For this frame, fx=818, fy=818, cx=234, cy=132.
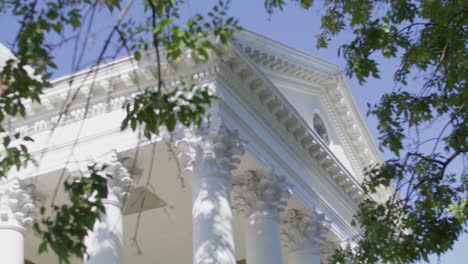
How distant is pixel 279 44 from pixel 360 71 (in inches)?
340

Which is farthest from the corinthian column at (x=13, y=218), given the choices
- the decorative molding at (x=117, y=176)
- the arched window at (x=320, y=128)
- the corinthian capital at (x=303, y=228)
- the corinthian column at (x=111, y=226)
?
the arched window at (x=320, y=128)

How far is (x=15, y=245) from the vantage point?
16.5m

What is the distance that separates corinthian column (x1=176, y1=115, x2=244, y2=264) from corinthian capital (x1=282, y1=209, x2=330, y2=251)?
13.4ft

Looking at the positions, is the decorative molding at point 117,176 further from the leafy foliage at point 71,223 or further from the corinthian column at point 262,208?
the leafy foliage at point 71,223

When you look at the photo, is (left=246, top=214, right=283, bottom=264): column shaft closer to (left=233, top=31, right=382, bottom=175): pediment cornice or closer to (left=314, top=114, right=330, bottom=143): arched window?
(left=233, top=31, right=382, bottom=175): pediment cornice

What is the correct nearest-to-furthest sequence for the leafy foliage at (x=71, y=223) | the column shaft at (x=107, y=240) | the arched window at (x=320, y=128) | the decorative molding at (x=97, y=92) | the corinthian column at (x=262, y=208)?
1. the leafy foliage at (x=71, y=223)
2. the column shaft at (x=107, y=240)
3. the decorative molding at (x=97, y=92)
4. the corinthian column at (x=262, y=208)
5. the arched window at (x=320, y=128)

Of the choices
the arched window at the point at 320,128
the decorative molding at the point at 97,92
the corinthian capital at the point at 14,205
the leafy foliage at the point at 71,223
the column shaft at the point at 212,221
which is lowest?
the leafy foliage at the point at 71,223

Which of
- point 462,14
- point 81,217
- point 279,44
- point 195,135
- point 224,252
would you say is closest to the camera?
point 81,217

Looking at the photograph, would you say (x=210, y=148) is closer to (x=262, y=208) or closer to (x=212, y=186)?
(x=212, y=186)

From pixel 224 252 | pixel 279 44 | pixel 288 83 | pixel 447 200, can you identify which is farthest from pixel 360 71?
pixel 288 83

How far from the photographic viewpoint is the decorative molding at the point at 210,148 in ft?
50.0

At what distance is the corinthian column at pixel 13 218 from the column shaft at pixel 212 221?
3.94 meters

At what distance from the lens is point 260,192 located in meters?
17.2

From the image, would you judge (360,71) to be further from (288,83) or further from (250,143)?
(288,83)
